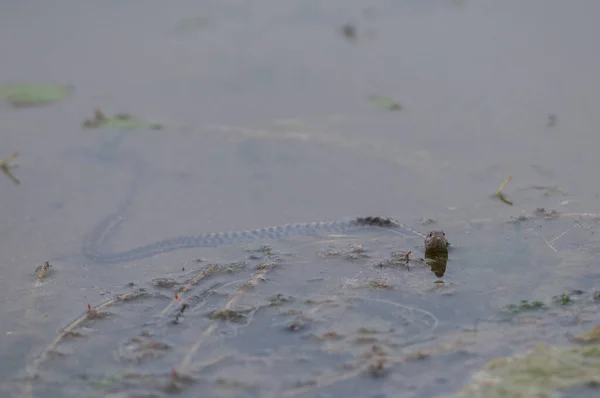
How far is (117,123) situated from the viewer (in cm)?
709

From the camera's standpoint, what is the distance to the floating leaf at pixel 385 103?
24.1 feet

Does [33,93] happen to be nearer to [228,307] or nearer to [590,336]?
[228,307]

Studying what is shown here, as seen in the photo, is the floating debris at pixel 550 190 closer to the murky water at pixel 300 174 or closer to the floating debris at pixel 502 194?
the murky water at pixel 300 174

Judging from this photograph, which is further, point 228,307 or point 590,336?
point 228,307

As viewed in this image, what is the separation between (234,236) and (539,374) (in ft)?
8.49

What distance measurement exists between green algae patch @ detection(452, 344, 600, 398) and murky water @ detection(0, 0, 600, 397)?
0.50 feet

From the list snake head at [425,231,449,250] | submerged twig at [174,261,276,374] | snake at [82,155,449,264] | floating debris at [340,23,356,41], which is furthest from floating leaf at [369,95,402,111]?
submerged twig at [174,261,276,374]

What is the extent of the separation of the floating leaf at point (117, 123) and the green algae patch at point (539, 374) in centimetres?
448

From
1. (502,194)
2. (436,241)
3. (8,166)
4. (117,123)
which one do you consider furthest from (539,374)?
(8,166)

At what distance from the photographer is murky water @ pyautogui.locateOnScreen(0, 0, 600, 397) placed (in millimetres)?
4035

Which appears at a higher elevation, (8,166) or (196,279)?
(8,166)

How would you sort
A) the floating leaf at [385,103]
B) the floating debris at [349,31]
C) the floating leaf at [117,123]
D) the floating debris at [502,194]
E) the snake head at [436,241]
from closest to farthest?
the snake head at [436,241] → the floating debris at [502,194] → the floating leaf at [117,123] → the floating leaf at [385,103] → the floating debris at [349,31]

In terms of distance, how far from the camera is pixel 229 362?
12.7 ft

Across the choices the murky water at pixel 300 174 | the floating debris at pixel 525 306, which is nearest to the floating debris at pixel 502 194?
the murky water at pixel 300 174
